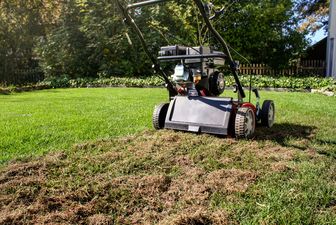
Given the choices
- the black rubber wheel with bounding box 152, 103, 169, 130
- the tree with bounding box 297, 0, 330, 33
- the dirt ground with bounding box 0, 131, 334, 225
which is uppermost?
the tree with bounding box 297, 0, 330, 33

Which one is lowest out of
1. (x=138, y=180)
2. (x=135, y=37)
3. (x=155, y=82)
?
(x=138, y=180)

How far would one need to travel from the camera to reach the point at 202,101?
12.8 ft

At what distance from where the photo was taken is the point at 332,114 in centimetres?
559

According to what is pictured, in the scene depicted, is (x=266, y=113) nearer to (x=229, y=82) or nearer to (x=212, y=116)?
(x=212, y=116)

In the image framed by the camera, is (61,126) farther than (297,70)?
No

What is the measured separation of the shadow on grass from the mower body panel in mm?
528

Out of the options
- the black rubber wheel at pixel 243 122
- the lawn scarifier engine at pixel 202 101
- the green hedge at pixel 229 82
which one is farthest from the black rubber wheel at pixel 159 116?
the green hedge at pixel 229 82

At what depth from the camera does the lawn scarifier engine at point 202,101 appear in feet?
12.1

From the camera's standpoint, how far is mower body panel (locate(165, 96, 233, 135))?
372cm

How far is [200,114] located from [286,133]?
3.82 ft

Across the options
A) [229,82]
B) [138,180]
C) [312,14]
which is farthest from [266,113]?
[312,14]

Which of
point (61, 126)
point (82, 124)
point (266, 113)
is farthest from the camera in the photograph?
point (82, 124)

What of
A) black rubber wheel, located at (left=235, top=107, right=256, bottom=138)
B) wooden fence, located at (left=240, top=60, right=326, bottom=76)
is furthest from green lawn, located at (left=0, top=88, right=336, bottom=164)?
wooden fence, located at (left=240, top=60, right=326, bottom=76)

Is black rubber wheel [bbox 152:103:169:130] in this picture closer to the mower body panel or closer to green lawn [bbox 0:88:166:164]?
the mower body panel
